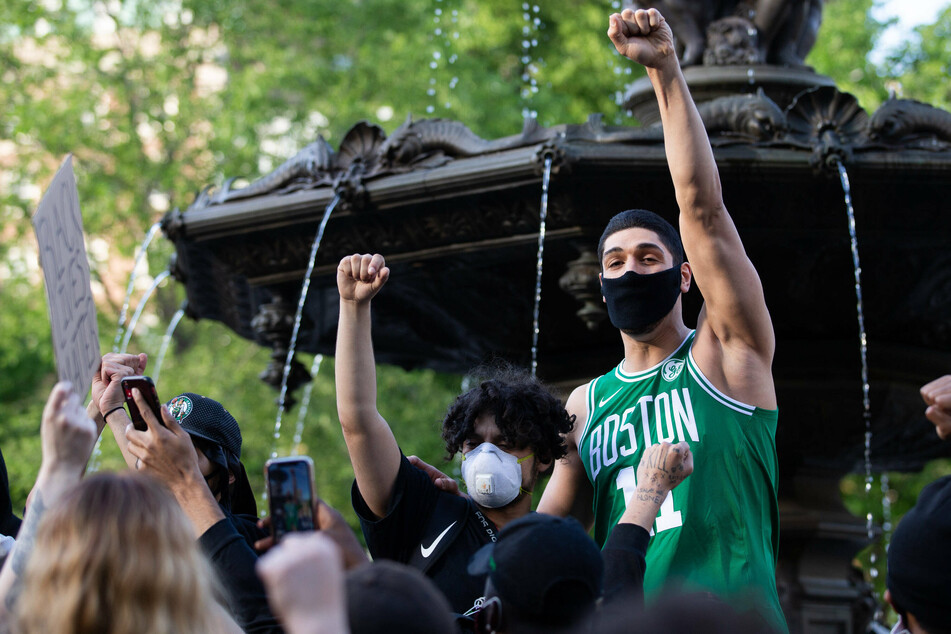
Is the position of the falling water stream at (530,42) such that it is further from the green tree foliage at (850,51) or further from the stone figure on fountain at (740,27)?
the stone figure on fountain at (740,27)

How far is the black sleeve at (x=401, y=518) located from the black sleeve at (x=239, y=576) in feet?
1.46

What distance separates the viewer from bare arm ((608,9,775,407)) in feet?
12.1

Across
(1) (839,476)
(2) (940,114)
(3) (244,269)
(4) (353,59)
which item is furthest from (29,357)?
(2) (940,114)

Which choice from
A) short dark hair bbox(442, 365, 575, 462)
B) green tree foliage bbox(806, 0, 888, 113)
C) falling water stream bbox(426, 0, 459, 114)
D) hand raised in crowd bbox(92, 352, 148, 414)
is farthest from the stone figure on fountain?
green tree foliage bbox(806, 0, 888, 113)

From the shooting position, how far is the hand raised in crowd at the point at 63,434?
2527 mm

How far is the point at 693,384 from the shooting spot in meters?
3.81

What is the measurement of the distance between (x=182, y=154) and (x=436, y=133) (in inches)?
478

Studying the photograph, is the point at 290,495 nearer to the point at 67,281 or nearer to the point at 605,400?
the point at 67,281

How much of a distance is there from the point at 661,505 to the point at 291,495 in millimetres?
1466

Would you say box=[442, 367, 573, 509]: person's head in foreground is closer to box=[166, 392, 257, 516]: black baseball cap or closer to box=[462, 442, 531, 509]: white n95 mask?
box=[462, 442, 531, 509]: white n95 mask

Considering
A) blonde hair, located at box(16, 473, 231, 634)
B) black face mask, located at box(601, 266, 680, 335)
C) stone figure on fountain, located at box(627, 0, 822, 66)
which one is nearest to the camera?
blonde hair, located at box(16, 473, 231, 634)

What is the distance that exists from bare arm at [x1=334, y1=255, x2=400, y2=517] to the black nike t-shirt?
6cm

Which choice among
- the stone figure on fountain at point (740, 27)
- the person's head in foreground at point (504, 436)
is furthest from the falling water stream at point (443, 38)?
the person's head in foreground at point (504, 436)

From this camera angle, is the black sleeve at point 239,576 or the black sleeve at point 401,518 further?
the black sleeve at point 401,518
